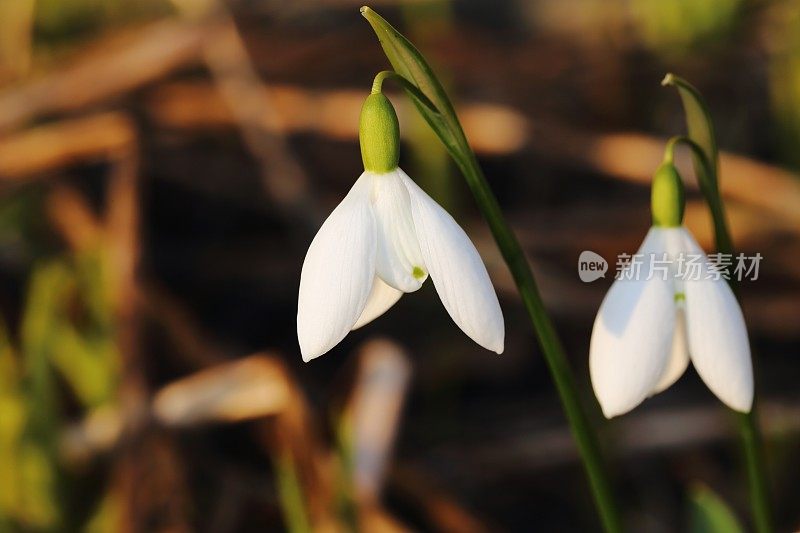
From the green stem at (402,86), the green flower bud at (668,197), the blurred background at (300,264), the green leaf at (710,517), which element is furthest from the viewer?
the blurred background at (300,264)

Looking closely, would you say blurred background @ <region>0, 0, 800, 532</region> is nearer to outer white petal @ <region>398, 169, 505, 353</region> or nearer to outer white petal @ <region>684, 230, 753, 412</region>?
outer white petal @ <region>684, 230, 753, 412</region>

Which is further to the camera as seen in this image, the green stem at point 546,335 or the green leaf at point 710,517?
the green leaf at point 710,517

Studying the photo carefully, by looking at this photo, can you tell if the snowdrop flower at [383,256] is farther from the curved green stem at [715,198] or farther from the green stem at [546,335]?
the curved green stem at [715,198]

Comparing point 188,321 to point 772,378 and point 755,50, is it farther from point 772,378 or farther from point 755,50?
point 755,50

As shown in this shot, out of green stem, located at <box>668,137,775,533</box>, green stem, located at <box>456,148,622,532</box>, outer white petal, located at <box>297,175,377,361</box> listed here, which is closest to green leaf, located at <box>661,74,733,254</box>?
green stem, located at <box>668,137,775,533</box>

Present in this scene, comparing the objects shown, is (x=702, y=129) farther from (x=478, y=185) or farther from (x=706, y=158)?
(x=478, y=185)

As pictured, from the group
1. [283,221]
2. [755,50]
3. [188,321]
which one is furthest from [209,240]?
[755,50]

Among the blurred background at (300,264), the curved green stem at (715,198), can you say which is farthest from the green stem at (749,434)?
the blurred background at (300,264)
